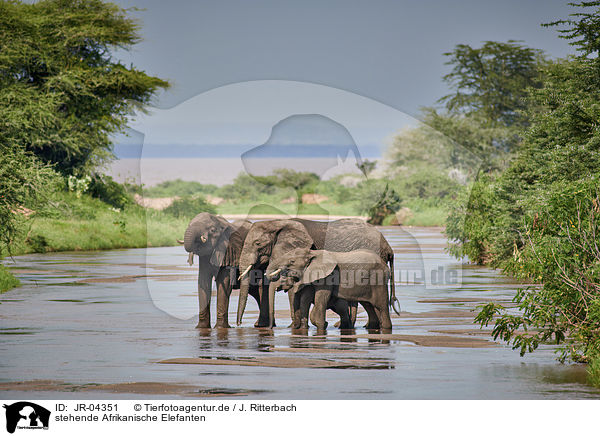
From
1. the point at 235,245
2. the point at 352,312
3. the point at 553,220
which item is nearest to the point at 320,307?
the point at 352,312

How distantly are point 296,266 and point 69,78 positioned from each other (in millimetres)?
37319

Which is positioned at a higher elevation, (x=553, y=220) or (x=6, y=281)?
(x=553, y=220)

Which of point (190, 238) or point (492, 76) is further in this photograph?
point (492, 76)

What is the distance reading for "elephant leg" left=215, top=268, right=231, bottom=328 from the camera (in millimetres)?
15438

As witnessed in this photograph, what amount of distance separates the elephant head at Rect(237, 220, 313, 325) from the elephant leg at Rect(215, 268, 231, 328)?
9.1 inches

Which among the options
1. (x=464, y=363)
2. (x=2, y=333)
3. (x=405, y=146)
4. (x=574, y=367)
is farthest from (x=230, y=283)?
(x=405, y=146)

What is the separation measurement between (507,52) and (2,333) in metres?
51.9

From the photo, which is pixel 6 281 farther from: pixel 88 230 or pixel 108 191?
pixel 108 191

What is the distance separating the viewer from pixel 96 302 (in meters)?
20.2

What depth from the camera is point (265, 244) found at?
15328 mm

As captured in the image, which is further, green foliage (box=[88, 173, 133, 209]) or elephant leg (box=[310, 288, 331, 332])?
→ green foliage (box=[88, 173, 133, 209])

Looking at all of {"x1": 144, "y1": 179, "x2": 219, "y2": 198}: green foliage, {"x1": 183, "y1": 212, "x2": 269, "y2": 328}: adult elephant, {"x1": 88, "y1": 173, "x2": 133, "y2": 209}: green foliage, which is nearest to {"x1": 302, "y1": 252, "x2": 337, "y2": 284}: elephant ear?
{"x1": 183, "y1": 212, "x2": 269, "y2": 328}: adult elephant
